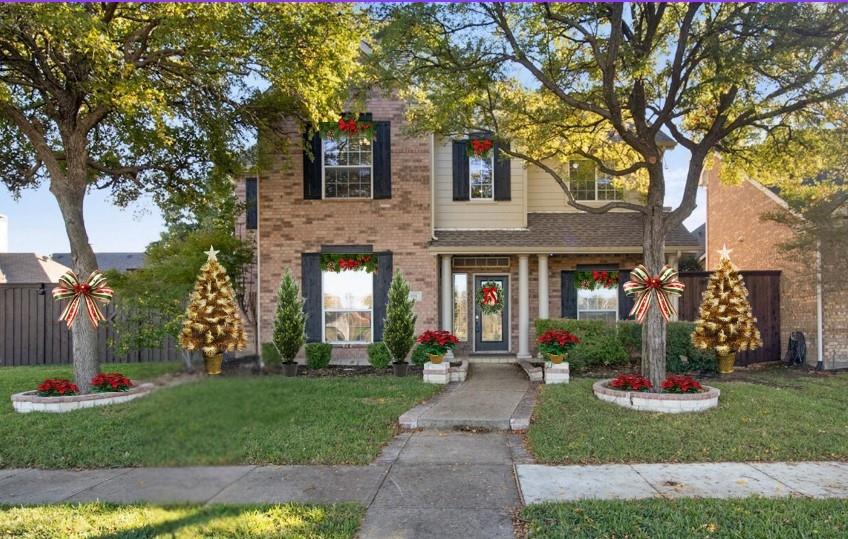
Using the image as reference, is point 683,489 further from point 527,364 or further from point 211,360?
point 527,364

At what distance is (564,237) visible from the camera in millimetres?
13266

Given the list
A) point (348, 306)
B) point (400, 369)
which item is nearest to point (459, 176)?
point (348, 306)

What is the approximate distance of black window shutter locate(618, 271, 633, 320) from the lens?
45.1 feet

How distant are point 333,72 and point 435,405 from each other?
581cm

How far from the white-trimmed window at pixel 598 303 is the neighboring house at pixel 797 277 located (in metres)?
3.73

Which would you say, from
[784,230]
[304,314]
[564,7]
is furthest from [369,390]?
[784,230]

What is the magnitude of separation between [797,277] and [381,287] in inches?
368

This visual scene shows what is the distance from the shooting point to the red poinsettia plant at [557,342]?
404 inches

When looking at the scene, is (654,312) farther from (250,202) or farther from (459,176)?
(250,202)

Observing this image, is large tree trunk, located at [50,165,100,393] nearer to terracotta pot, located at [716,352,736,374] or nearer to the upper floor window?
the upper floor window

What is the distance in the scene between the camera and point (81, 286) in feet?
28.2

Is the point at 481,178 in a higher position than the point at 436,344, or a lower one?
higher

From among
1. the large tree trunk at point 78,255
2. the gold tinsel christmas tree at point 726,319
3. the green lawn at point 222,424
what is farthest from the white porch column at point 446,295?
the large tree trunk at point 78,255

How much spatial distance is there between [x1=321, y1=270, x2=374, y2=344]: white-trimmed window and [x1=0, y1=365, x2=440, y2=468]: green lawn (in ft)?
6.57
